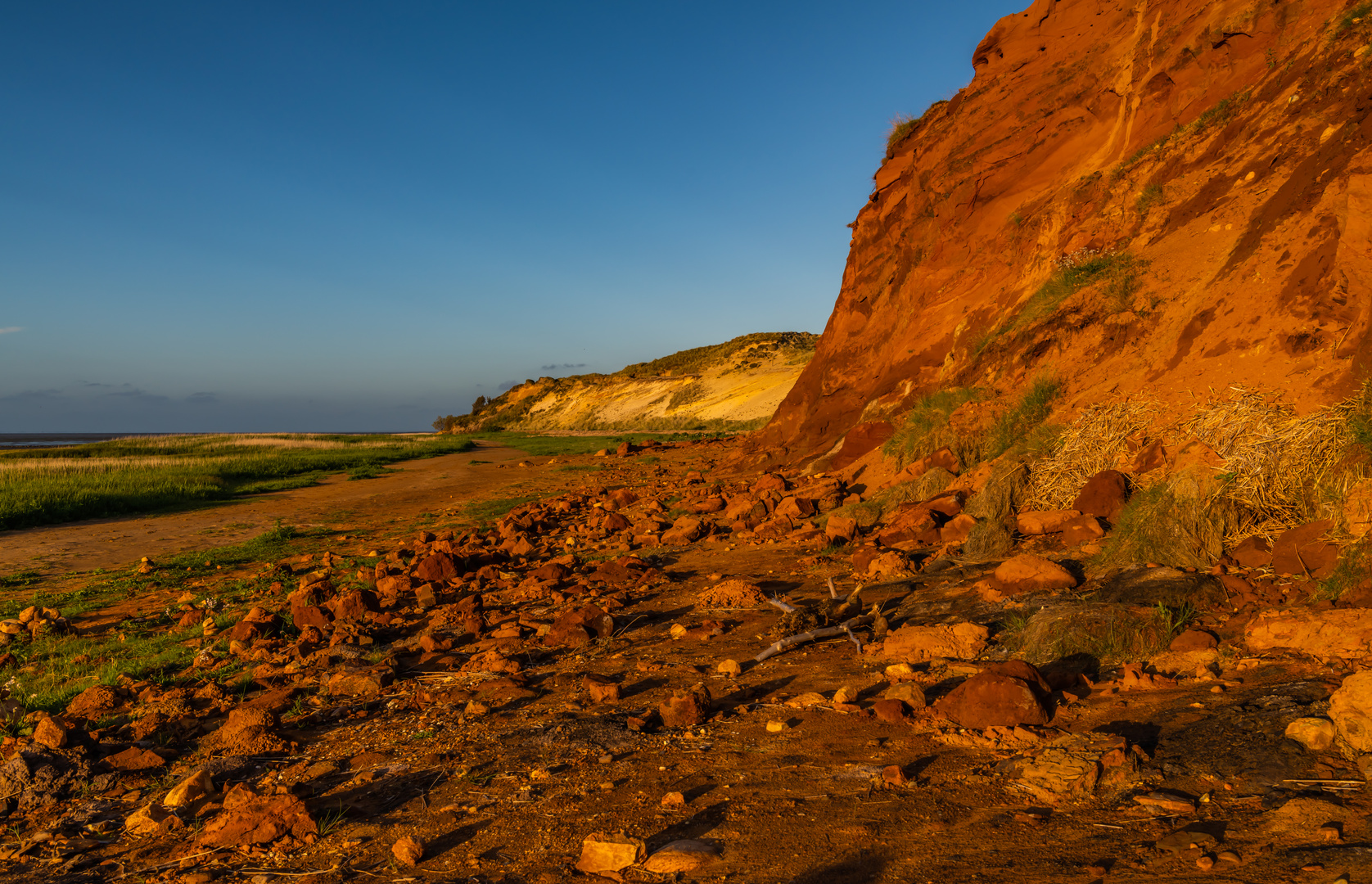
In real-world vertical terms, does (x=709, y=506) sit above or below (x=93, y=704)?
above

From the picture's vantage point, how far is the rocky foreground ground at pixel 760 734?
10.1 feet

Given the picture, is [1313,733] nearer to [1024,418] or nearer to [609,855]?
[609,855]

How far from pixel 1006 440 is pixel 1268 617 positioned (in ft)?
17.1

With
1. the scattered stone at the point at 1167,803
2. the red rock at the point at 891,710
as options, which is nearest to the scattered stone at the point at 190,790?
the red rock at the point at 891,710

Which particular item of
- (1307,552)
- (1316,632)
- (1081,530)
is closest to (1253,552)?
(1307,552)

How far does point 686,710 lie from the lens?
4.61m

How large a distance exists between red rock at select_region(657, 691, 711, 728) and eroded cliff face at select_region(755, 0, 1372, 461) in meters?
5.70

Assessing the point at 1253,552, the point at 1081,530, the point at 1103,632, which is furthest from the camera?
the point at 1081,530

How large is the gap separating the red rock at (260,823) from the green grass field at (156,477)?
1742 centimetres

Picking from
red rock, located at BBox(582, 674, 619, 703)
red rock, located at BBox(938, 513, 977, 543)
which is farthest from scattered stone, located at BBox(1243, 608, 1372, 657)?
red rock, located at BBox(582, 674, 619, 703)

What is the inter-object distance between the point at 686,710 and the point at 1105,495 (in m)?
4.95

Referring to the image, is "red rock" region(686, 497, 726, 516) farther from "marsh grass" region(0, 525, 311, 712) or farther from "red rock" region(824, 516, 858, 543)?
"marsh grass" region(0, 525, 311, 712)

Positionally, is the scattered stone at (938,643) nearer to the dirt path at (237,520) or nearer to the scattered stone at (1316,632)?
the scattered stone at (1316,632)

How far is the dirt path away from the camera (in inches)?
502
